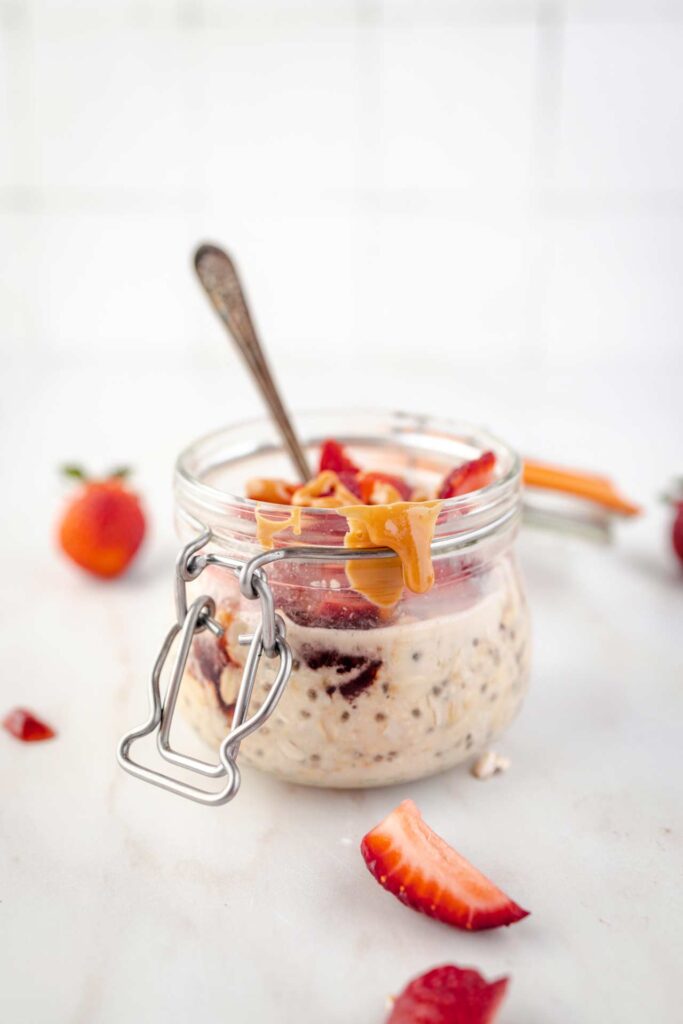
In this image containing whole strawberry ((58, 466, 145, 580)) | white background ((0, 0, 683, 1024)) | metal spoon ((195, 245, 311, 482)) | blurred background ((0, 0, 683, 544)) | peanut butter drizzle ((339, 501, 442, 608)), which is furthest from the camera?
blurred background ((0, 0, 683, 544))

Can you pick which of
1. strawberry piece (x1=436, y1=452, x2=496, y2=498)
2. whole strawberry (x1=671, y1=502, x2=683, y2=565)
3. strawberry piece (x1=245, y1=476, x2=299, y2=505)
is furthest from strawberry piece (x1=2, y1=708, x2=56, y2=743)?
whole strawberry (x1=671, y1=502, x2=683, y2=565)

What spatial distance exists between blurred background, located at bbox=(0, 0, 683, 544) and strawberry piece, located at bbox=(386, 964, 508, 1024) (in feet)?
4.45

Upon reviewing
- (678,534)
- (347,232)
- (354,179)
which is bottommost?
(678,534)

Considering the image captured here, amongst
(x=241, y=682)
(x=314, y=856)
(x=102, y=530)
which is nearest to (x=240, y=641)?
(x=241, y=682)

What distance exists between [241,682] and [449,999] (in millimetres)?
230

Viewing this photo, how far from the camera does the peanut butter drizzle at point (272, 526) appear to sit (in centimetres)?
69

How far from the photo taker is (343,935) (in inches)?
25.3

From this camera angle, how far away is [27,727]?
85cm

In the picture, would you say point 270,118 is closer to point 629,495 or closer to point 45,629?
point 629,495

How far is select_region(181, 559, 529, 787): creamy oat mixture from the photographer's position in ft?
2.30

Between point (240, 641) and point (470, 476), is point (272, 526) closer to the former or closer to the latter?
point (240, 641)

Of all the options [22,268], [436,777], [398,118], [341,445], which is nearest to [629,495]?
[341,445]

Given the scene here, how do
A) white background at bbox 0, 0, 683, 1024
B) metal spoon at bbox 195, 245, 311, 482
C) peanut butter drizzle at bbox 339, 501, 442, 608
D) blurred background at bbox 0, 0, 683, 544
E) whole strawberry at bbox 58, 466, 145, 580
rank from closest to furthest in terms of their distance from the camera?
peanut butter drizzle at bbox 339, 501, 442, 608 < metal spoon at bbox 195, 245, 311, 482 < whole strawberry at bbox 58, 466, 145, 580 < white background at bbox 0, 0, 683, 1024 < blurred background at bbox 0, 0, 683, 544

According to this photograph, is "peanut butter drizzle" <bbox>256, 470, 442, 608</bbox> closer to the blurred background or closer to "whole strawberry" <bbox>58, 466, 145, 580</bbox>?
"whole strawberry" <bbox>58, 466, 145, 580</bbox>
